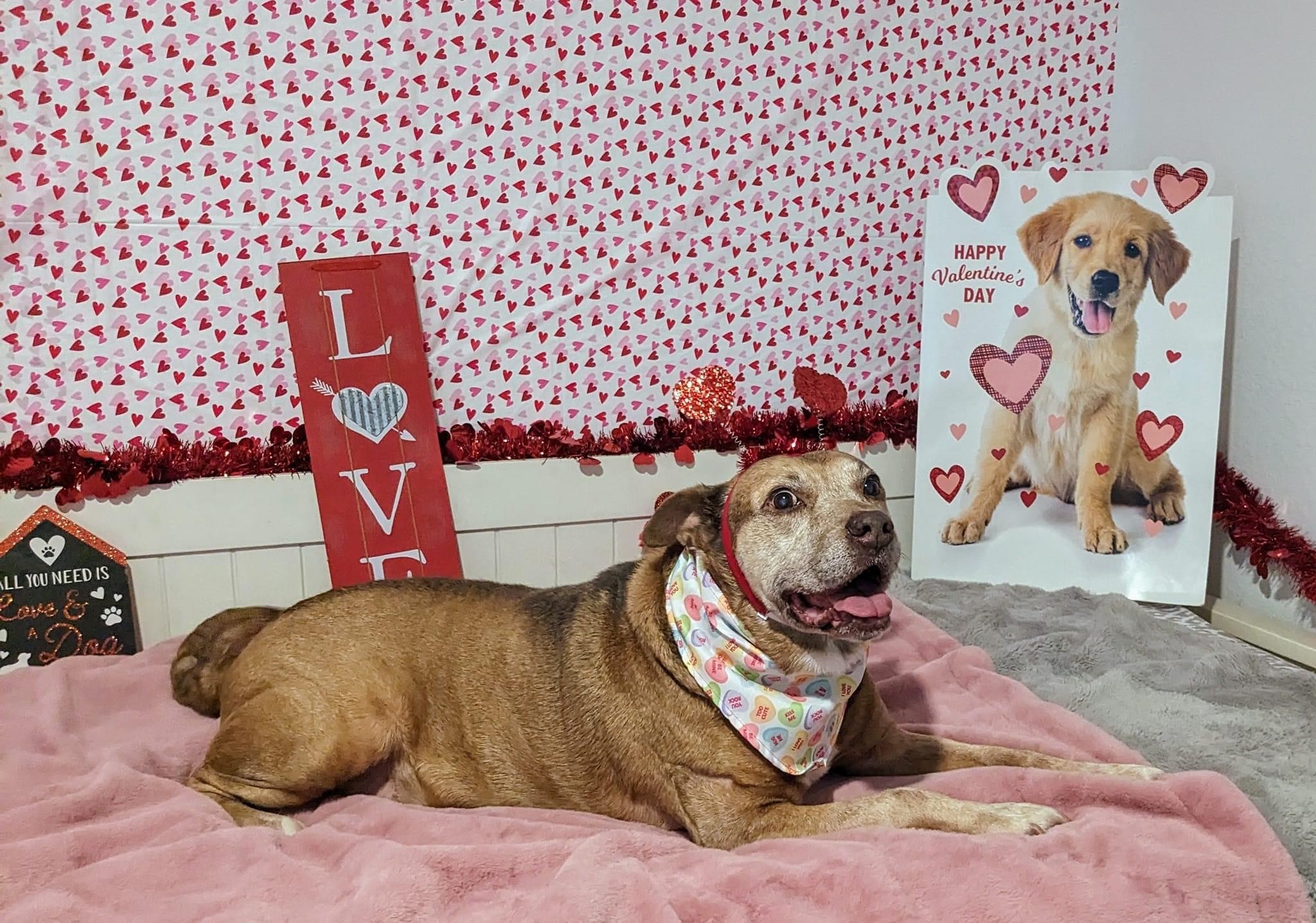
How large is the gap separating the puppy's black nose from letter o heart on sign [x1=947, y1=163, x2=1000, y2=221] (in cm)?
155

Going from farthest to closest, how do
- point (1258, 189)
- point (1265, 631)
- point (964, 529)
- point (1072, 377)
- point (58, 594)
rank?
1. point (964, 529)
2. point (1072, 377)
3. point (1258, 189)
4. point (1265, 631)
5. point (58, 594)

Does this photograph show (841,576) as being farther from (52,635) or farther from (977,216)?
(52,635)

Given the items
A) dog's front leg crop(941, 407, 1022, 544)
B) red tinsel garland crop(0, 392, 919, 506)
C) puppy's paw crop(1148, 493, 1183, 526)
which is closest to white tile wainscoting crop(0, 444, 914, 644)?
red tinsel garland crop(0, 392, 919, 506)

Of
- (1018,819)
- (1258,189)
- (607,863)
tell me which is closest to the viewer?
(607,863)

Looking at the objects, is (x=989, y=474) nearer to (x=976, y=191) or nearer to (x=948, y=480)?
(x=948, y=480)

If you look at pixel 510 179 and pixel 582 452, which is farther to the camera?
pixel 582 452

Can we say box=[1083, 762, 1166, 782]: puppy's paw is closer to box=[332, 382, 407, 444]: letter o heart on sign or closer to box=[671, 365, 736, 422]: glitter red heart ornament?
box=[671, 365, 736, 422]: glitter red heart ornament

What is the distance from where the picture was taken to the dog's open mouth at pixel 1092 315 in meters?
2.91

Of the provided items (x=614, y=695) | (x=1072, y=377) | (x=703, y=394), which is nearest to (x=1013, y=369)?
(x=1072, y=377)

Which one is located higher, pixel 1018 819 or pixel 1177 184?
pixel 1177 184

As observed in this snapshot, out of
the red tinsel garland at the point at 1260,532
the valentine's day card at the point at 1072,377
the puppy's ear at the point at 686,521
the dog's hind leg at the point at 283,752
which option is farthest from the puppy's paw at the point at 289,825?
the red tinsel garland at the point at 1260,532

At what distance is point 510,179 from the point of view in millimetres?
2924

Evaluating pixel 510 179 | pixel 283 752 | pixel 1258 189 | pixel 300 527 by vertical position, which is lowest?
pixel 283 752

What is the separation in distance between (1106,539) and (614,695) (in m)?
1.73
